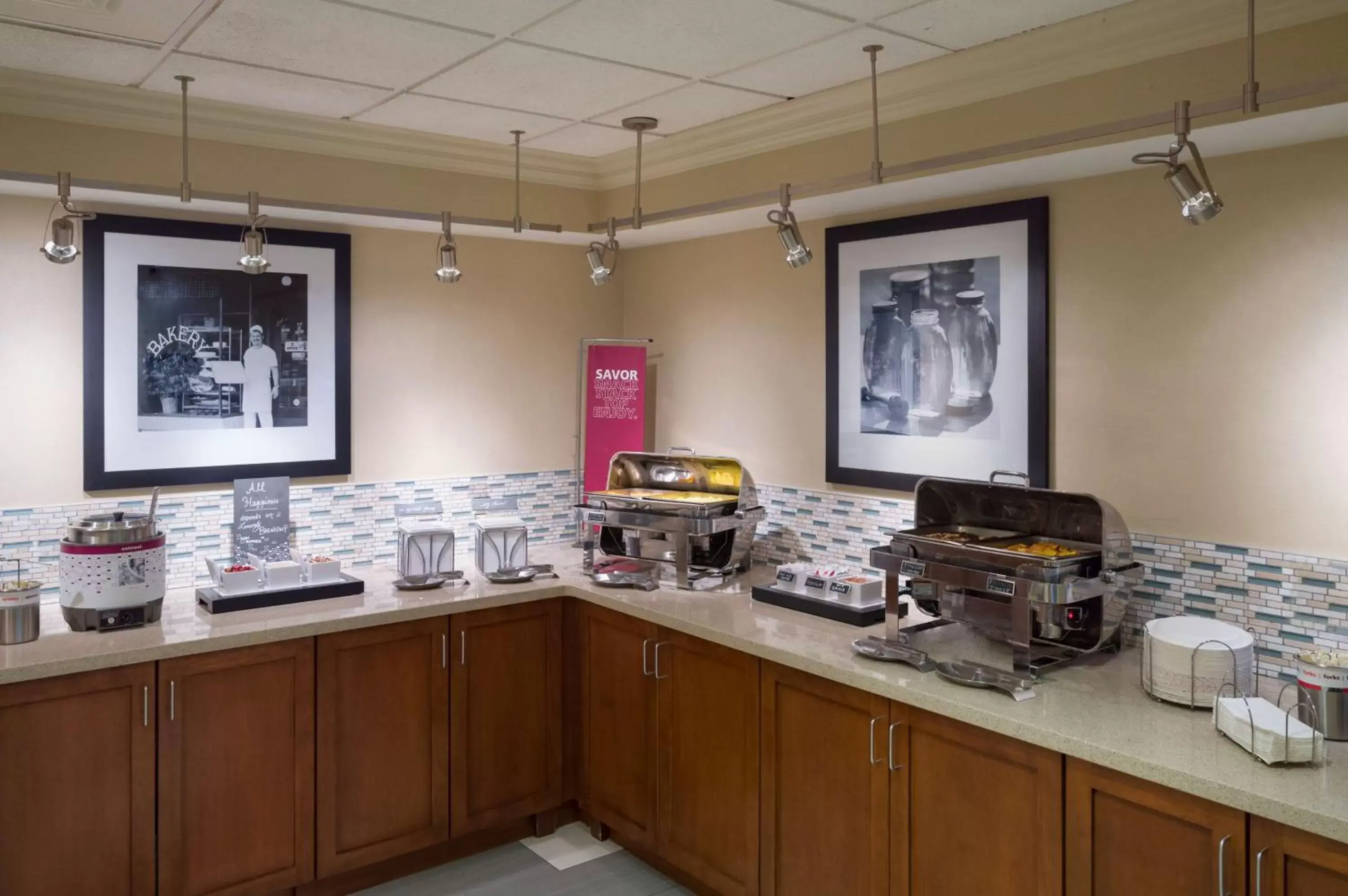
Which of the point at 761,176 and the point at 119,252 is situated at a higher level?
the point at 761,176

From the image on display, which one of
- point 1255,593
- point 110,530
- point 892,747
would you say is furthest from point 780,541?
point 110,530

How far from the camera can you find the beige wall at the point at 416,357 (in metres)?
3.30

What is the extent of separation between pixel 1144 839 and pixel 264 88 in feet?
10.6

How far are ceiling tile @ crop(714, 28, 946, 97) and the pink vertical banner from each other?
1.55 metres

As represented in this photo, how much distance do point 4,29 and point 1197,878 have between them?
3505mm

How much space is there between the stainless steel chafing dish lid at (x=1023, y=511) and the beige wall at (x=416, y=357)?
191 cm

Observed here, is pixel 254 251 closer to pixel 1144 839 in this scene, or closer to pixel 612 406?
pixel 612 406

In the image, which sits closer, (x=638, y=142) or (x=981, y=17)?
(x=981, y=17)

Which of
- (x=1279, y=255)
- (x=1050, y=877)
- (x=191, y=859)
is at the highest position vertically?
(x=1279, y=255)

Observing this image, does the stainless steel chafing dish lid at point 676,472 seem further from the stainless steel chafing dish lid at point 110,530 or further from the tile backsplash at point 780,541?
the stainless steel chafing dish lid at point 110,530

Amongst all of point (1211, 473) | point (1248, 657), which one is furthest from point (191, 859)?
point (1211, 473)

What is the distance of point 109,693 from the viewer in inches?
112

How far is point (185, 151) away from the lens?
10.8 ft

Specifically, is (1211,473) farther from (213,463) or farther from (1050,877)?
(213,463)
